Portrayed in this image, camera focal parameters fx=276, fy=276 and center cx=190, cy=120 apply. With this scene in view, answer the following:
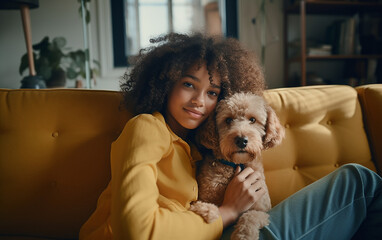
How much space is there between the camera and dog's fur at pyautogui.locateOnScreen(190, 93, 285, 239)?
971 millimetres

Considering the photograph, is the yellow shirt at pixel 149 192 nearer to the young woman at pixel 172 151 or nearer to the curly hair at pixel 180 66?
the young woman at pixel 172 151

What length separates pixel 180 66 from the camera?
1039mm

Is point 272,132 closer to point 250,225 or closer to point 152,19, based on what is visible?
point 250,225

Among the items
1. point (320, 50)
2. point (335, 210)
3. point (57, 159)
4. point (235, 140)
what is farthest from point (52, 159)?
point (320, 50)

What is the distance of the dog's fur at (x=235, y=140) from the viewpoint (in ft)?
3.19

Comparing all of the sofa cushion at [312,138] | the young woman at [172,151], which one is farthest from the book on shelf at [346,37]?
the young woman at [172,151]

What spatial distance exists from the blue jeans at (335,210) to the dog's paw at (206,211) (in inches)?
3.6

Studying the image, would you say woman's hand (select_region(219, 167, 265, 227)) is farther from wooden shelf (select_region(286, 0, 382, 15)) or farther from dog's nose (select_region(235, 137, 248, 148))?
wooden shelf (select_region(286, 0, 382, 15))

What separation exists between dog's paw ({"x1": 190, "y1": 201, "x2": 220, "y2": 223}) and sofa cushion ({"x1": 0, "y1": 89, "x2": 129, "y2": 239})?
1.46 ft

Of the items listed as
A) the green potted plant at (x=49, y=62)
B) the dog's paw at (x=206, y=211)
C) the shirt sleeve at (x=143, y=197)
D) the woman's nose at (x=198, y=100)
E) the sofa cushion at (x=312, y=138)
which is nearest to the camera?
the shirt sleeve at (x=143, y=197)

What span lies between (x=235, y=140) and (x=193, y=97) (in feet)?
0.71

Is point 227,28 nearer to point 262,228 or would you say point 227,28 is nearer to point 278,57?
point 278,57

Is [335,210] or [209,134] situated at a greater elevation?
[209,134]

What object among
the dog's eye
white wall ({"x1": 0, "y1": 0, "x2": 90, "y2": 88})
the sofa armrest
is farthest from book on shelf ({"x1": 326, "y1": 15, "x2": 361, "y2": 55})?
white wall ({"x1": 0, "y1": 0, "x2": 90, "y2": 88})
